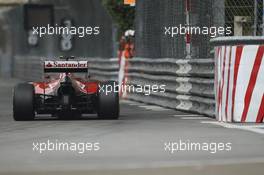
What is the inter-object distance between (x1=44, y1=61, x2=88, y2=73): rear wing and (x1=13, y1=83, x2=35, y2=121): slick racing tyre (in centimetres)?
53

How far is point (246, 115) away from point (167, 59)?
5519 mm

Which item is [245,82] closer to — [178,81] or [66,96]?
[66,96]

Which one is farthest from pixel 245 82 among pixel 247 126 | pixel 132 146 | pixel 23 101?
pixel 132 146

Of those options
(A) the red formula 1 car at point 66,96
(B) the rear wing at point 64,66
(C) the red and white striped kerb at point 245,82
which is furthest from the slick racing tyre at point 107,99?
(C) the red and white striped kerb at point 245,82

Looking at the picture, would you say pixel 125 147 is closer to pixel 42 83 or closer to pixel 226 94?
pixel 226 94

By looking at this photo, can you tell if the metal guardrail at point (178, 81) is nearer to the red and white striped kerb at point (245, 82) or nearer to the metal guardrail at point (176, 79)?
the metal guardrail at point (176, 79)

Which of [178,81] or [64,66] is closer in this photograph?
[64,66]

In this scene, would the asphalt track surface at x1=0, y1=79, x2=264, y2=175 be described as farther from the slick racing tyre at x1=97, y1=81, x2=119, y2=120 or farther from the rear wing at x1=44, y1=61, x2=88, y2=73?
the rear wing at x1=44, y1=61, x2=88, y2=73

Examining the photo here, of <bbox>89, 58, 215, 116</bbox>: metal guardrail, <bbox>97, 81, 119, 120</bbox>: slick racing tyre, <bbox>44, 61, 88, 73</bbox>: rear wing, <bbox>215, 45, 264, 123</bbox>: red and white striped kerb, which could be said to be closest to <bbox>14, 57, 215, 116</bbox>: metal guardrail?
<bbox>89, 58, 215, 116</bbox>: metal guardrail

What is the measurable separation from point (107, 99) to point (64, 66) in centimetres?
89

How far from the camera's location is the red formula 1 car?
16.7 m

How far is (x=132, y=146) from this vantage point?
39.7ft

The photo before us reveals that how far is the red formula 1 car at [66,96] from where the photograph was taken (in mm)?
16719

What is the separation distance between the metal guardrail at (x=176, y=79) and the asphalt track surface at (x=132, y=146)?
1.43 feet
